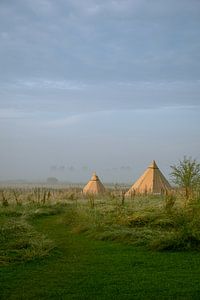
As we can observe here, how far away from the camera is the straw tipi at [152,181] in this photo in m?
17.7

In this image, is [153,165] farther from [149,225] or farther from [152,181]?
[149,225]

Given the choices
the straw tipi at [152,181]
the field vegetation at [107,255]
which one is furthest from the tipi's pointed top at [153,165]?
the field vegetation at [107,255]

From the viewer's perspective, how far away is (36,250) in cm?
604

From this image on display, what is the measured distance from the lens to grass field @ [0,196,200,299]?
418 cm

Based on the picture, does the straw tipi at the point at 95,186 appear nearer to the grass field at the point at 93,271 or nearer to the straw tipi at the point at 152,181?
the straw tipi at the point at 152,181

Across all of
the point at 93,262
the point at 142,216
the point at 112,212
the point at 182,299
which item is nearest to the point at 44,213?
the point at 112,212

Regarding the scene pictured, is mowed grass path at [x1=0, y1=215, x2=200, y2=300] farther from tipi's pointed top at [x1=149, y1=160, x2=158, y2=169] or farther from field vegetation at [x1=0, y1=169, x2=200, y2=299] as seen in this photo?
tipi's pointed top at [x1=149, y1=160, x2=158, y2=169]

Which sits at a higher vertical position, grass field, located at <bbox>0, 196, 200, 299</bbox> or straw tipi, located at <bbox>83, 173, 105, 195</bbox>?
straw tipi, located at <bbox>83, 173, 105, 195</bbox>

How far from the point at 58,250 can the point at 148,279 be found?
207cm

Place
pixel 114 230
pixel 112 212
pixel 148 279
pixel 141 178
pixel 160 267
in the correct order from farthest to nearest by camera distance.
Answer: pixel 141 178, pixel 112 212, pixel 114 230, pixel 160 267, pixel 148 279

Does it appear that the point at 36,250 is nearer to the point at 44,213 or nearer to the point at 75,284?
the point at 75,284

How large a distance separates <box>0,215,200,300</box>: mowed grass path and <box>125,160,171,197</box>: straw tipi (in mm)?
11096

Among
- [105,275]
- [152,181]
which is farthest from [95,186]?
[105,275]

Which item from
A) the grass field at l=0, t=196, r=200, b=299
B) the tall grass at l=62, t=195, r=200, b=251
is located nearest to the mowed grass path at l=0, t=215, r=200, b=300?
the grass field at l=0, t=196, r=200, b=299
